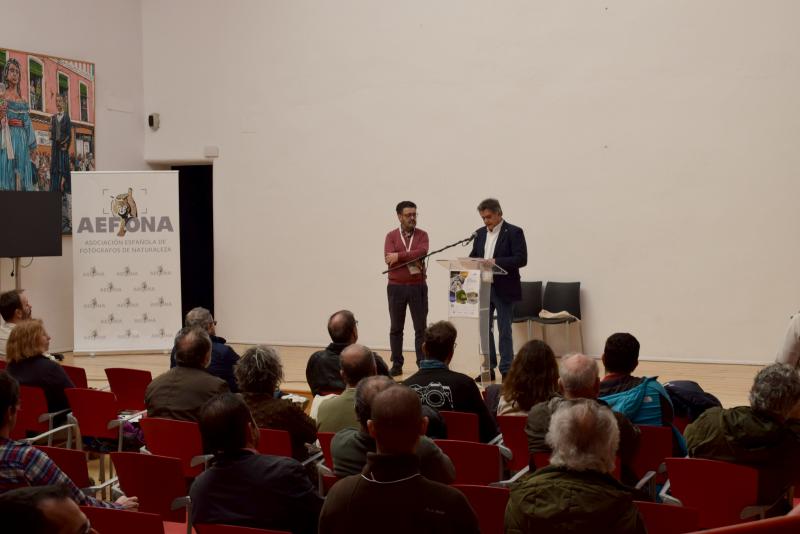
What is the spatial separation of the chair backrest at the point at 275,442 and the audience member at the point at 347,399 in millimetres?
296

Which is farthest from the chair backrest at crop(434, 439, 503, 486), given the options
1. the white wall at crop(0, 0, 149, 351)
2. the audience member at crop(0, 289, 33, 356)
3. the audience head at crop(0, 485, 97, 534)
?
the white wall at crop(0, 0, 149, 351)

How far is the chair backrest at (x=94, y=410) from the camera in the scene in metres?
5.14

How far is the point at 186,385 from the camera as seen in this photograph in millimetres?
4605

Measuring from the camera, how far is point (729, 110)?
28.9 feet

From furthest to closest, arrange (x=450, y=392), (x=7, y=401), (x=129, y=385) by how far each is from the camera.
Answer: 1. (x=129, y=385)
2. (x=450, y=392)
3. (x=7, y=401)

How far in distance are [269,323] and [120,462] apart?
7.46 meters

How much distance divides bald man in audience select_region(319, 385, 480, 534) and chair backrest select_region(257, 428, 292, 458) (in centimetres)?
135

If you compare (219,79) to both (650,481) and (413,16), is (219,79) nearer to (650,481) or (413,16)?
(413,16)

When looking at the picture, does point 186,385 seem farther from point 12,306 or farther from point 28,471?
point 12,306

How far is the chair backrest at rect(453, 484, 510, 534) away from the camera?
9.68 ft

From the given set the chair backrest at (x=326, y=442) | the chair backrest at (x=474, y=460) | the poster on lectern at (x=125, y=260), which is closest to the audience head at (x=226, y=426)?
the chair backrest at (x=326, y=442)

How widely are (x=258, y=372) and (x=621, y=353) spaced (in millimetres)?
1661

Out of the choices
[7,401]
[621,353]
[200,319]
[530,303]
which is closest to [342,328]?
[200,319]

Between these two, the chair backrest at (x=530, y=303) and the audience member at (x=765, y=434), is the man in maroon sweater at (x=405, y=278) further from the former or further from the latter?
the audience member at (x=765, y=434)
